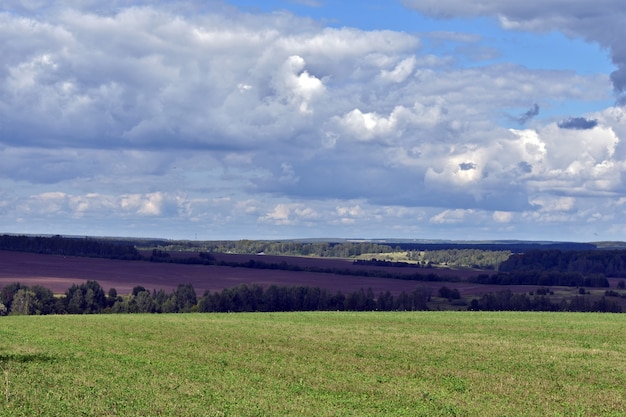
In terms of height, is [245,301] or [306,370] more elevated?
[306,370]

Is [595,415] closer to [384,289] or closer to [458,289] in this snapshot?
[384,289]

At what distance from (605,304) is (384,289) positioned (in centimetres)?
3263

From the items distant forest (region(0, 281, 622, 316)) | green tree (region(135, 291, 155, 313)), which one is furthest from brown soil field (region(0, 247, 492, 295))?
green tree (region(135, 291, 155, 313))

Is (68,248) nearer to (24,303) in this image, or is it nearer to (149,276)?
(149,276)

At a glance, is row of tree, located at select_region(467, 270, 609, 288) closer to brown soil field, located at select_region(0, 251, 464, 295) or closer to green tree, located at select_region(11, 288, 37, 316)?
brown soil field, located at select_region(0, 251, 464, 295)

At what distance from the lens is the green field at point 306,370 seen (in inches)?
1086

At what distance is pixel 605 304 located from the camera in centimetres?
11706

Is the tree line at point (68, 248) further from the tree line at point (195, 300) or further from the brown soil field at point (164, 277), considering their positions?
the tree line at point (195, 300)

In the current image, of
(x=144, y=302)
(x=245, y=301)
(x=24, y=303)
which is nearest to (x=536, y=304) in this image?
(x=245, y=301)

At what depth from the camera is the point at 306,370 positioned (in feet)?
120

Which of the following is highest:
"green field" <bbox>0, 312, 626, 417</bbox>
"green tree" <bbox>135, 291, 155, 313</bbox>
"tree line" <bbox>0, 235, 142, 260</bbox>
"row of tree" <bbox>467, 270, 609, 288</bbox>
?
"tree line" <bbox>0, 235, 142, 260</bbox>

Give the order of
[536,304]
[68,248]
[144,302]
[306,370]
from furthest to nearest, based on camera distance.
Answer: [68,248], [536,304], [144,302], [306,370]

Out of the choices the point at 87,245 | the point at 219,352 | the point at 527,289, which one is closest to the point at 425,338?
the point at 219,352

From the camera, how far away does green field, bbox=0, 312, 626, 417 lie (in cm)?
2758
